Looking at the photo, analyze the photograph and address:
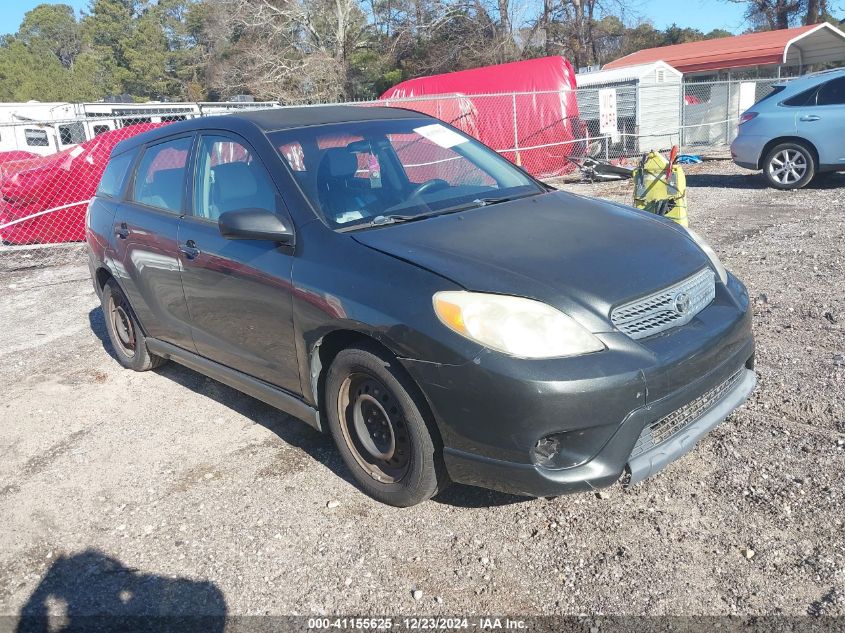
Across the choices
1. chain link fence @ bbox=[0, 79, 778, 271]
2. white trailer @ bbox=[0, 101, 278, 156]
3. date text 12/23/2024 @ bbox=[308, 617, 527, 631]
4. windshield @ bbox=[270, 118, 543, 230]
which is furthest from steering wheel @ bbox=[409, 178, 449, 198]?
white trailer @ bbox=[0, 101, 278, 156]

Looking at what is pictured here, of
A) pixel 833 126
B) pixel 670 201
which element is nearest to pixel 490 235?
pixel 670 201

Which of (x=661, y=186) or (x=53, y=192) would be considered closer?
(x=661, y=186)

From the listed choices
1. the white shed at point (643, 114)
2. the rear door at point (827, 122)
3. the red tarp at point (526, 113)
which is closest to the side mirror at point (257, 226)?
the rear door at point (827, 122)

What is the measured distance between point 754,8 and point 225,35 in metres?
30.7

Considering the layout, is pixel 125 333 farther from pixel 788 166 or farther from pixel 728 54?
pixel 728 54

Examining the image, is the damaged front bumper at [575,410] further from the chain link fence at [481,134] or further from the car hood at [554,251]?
the chain link fence at [481,134]

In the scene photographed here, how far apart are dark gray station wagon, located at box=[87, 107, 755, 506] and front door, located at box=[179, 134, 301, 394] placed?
0.04 feet

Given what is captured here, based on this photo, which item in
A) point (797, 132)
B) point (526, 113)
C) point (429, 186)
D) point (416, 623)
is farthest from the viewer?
point (526, 113)

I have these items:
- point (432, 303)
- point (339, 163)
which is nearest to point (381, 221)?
point (339, 163)

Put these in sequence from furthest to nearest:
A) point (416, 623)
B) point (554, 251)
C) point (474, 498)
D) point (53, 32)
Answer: point (53, 32)
point (474, 498)
point (554, 251)
point (416, 623)

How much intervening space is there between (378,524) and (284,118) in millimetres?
2276

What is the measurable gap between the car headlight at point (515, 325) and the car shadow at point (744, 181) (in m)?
10.5

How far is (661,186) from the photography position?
21.9ft

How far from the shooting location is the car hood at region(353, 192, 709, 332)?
111 inches
